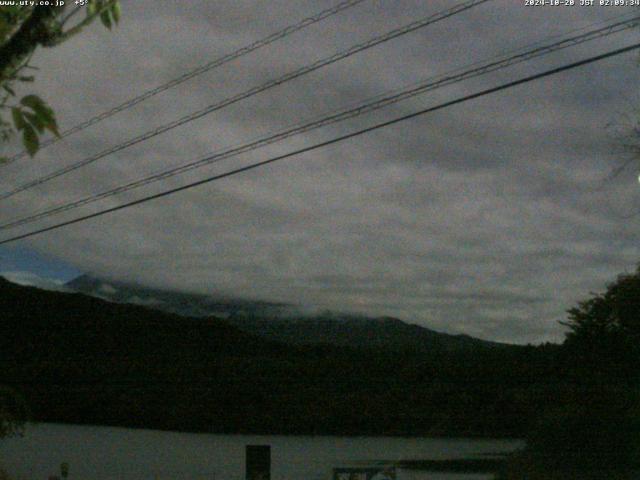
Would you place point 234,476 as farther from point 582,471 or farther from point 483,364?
point 582,471

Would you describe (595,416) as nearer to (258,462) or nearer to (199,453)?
(258,462)

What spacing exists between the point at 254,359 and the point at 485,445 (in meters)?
7.65

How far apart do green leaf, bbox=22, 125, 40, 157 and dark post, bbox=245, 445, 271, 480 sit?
1320 centimetres

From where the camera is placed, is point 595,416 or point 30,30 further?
point 595,416

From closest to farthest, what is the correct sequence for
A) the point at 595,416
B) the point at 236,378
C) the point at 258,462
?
the point at 258,462, the point at 595,416, the point at 236,378

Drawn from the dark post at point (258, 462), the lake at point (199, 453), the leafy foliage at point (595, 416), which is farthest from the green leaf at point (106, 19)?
the leafy foliage at point (595, 416)

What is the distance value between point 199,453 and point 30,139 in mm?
19815

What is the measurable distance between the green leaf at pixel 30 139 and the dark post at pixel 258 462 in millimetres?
13199

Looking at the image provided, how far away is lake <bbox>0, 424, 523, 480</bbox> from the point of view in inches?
794

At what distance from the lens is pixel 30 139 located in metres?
3.36

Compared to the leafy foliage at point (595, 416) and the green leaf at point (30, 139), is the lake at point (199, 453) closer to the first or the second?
the leafy foliage at point (595, 416)

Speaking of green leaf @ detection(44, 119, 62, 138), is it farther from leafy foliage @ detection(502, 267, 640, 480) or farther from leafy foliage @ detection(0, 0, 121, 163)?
leafy foliage @ detection(502, 267, 640, 480)

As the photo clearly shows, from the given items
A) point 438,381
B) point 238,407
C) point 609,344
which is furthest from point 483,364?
point 238,407

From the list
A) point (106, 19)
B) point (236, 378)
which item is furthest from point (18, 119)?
point (236, 378)
